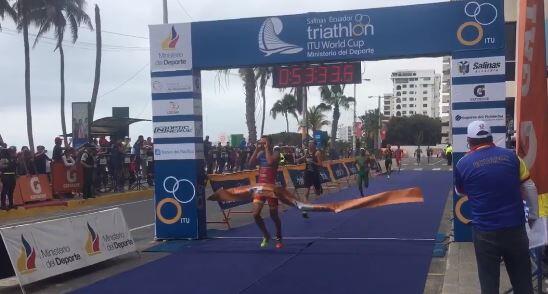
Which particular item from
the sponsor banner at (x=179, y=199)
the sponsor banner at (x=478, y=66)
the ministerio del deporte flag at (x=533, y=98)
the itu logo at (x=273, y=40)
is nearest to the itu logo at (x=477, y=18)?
the sponsor banner at (x=478, y=66)

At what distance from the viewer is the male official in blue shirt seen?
5.34 metres

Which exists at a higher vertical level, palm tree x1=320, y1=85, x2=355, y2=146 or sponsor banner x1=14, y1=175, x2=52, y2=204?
palm tree x1=320, y1=85, x2=355, y2=146

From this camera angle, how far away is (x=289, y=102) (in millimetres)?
56844

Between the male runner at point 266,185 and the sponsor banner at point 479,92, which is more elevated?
the sponsor banner at point 479,92

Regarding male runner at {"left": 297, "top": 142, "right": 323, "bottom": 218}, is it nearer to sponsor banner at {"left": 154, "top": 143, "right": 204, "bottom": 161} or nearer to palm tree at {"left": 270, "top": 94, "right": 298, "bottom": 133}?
sponsor banner at {"left": 154, "top": 143, "right": 204, "bottom": 161}

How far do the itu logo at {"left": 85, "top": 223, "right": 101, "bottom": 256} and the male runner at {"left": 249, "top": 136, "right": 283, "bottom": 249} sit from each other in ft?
8.73

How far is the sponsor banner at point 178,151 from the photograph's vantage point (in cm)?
1266

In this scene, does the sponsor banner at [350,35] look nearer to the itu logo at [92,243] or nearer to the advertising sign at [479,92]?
the advertising sign at [479,92]

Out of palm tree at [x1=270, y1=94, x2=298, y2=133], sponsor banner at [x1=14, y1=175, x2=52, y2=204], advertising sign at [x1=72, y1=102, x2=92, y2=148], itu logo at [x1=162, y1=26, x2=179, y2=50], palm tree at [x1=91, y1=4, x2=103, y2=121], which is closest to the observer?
itu logo at [x1=162, y1=26, x2=179, y2=50]

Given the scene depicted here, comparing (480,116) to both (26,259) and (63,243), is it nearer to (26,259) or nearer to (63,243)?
(63,243)

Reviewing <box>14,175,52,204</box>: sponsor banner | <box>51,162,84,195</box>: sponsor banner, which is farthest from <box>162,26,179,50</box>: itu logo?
<box>51,162,84,195</box>: sponsor banner

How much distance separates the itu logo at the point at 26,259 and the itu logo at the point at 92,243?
1.16 metres

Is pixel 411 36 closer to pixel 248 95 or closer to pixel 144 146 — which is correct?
pixel 144 146

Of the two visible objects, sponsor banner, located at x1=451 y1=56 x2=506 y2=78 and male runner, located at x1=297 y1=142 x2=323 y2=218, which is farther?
male runner, located at x1=297 y1=142 x2=323 y2=218
